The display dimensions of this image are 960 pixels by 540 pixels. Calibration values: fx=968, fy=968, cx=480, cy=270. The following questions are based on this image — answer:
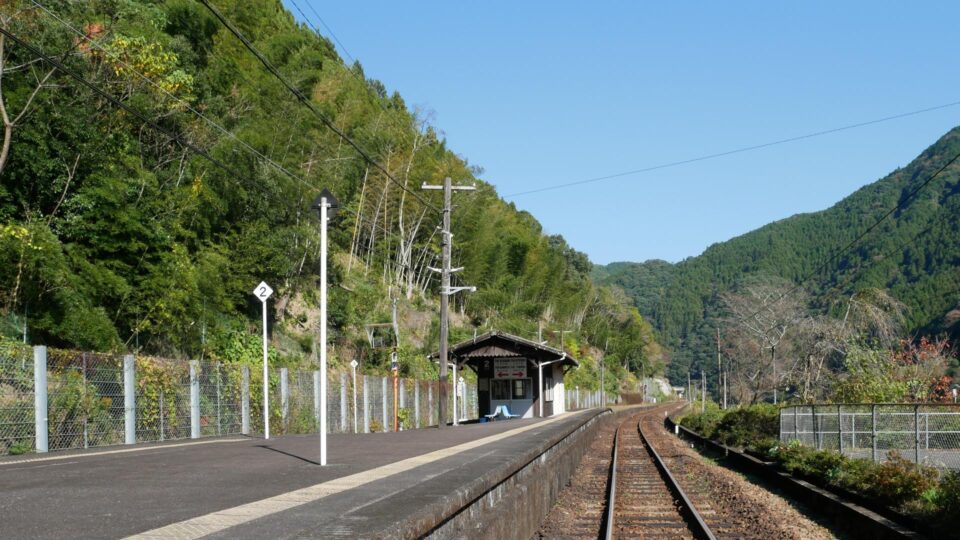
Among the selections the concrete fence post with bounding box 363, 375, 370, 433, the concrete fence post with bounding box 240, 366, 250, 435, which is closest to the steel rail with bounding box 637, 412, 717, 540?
the concrete fence post with bounding box 240, 366, 250, 435

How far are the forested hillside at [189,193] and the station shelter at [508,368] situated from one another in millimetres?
6342

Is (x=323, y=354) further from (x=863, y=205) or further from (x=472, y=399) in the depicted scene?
(x=863, y=205)

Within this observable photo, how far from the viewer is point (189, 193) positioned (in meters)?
33.9

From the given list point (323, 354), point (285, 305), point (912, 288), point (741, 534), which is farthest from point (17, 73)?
point (912, 288)

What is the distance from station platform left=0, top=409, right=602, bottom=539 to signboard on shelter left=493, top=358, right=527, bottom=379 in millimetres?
28459

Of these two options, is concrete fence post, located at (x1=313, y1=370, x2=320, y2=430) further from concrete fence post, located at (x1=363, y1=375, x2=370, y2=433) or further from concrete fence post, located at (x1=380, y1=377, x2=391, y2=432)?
concrete fence post, located at (x1=380, y1=377, x2=391, y2=432)

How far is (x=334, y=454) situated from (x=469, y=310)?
63647 mm

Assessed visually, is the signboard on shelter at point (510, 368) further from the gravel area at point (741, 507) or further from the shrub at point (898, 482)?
the shrub at point (898, 482)

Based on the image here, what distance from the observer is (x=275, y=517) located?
5949 millimetres

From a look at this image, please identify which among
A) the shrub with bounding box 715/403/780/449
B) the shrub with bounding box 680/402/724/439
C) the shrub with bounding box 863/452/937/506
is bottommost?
the shrub with bounding box 680/402/724/439

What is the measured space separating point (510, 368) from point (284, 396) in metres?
19.9

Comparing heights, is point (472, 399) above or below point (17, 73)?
below

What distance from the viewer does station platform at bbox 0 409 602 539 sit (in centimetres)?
562

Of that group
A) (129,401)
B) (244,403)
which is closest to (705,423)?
(244,403)
